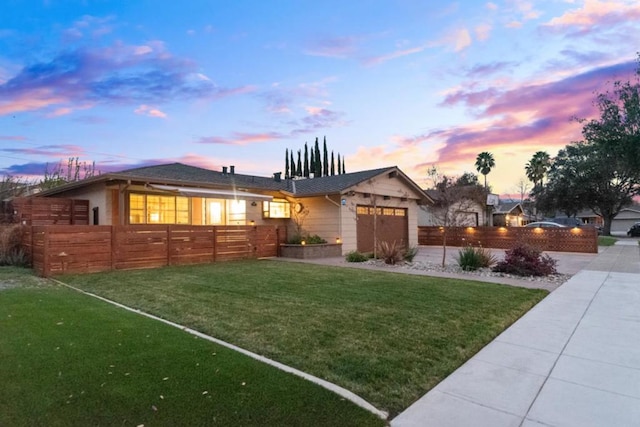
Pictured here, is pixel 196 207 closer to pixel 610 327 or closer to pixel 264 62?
pixel 264 62

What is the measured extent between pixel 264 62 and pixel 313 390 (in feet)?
41.5

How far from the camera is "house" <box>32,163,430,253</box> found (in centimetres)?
1350

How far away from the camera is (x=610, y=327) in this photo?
18.0ft

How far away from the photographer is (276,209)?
17.6m

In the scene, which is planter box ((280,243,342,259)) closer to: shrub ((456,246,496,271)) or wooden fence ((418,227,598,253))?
wooden fence ((418,227,598,253))

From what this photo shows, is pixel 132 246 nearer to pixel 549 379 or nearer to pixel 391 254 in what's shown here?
pixel 391 254

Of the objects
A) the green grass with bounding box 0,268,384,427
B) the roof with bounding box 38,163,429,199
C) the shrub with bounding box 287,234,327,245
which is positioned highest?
the roof with bounding box 38,163,429,199

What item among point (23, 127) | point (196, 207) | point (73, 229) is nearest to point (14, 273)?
point (73, 229)

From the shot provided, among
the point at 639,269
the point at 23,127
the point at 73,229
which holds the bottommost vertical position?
the point at 639,269

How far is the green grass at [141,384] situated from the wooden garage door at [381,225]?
13.8 meters

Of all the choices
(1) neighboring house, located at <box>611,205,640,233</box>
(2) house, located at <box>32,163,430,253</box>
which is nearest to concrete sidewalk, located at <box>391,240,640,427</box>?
(2) house, located at <box>32,163,430,253</box>

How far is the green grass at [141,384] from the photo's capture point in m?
2.68

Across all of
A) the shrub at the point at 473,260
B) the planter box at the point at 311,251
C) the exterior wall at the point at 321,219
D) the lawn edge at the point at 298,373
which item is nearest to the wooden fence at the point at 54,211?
the planter box at the point at 311,251

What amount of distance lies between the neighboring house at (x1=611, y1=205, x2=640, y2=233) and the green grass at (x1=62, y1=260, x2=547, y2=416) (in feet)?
212
